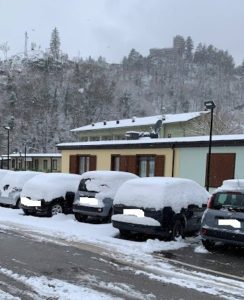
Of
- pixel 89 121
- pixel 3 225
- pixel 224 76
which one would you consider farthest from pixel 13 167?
pixel 224 76

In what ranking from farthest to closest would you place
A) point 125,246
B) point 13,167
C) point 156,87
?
point 156,87 < point 13,167 < point 125,246

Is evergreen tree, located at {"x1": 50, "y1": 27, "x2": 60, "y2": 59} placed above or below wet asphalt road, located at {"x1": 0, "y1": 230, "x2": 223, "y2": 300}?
above

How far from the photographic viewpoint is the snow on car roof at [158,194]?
10.6m

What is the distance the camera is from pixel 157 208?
10391 millimetres

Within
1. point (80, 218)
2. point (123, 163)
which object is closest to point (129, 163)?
point (123, 163)

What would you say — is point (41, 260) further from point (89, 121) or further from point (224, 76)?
point (224, 76)

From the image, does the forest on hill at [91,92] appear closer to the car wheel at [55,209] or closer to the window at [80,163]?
the window at [80,163]

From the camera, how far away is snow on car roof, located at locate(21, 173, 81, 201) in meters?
14.4

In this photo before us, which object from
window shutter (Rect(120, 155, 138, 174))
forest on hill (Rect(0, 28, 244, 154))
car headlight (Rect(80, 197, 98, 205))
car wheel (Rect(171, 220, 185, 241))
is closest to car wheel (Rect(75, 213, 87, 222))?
car headlight (Rect(80, 197, 98, 205))

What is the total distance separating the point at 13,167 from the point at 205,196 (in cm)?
4836

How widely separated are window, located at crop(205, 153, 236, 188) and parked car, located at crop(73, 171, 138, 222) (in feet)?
22.9

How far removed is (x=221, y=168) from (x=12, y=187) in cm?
850

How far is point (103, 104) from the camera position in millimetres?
99000

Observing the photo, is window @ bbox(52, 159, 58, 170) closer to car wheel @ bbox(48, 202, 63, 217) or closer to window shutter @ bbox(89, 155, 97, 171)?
window shutter @ bbox(89, 155, 97, 171)
